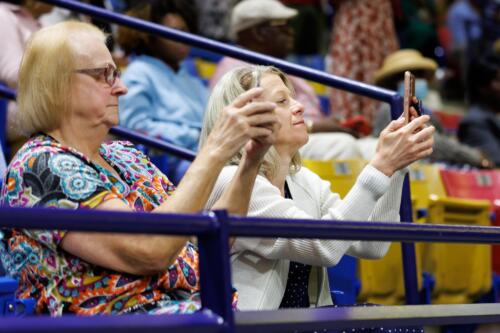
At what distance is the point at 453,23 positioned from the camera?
1023 cm

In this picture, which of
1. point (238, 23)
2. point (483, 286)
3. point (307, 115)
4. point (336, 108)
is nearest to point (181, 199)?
point (483, 286)

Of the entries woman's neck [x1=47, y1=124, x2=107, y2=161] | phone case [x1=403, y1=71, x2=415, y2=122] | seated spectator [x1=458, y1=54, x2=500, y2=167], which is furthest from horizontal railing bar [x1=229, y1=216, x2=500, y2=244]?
seated spectator [x1=458, y1=54, x2=500, y2=167]

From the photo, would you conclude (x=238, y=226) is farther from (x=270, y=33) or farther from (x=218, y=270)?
(x=270, y=33)

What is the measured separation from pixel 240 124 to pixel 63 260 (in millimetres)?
478

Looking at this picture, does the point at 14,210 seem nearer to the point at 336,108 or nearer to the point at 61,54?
the point at 61,54

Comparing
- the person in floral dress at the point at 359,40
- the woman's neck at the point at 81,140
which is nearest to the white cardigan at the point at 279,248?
the woman's neck at the point at 81,140

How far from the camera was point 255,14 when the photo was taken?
5883 millimetres

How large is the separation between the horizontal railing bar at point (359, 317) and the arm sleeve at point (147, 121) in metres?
2.29

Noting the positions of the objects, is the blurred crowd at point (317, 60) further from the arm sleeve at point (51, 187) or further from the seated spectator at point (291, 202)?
the arm sleeve at point (51, 187)

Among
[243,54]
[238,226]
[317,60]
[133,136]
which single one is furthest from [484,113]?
[238,226]

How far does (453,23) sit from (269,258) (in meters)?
7.62

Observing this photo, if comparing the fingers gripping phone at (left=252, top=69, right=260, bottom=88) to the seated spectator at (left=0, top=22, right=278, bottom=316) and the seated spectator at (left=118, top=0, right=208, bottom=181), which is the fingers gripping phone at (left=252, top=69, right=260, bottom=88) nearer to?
the seated spectator at (left=0, top=22, right=278, bottom=316)

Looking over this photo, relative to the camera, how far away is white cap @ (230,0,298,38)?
231 inches

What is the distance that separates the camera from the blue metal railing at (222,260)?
6.11 feet
